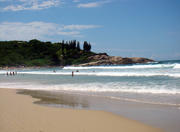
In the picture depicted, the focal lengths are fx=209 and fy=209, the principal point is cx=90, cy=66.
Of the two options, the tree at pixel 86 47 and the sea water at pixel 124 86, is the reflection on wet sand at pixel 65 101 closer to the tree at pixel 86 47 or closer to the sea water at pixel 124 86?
the sea water at pixel 124 86

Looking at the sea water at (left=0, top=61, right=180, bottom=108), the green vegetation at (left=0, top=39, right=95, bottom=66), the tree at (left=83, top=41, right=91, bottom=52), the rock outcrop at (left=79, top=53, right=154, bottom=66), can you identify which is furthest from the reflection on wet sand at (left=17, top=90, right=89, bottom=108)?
the tree at (left=83, top=41, right=91, bottom=52)

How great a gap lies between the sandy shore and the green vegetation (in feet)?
372

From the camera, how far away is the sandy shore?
643 cm

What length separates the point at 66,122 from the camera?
23.8 feet

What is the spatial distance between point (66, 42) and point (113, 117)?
465 feet

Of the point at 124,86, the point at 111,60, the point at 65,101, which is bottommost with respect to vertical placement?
the point at 65,101

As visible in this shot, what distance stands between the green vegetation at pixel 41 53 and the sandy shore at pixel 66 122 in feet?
372

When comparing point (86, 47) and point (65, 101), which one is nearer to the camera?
point (65, 101)

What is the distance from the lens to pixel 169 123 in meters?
6.82

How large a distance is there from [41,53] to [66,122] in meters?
136

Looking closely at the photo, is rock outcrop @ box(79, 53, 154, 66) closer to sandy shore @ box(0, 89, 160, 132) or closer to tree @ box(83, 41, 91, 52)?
tree @ box(83, 41, 91, 52)

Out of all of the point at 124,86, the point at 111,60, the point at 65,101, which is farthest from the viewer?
the point at 111,60

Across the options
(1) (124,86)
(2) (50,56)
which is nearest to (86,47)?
(2) (50,56)

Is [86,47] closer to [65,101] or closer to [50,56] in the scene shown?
[50,56]
